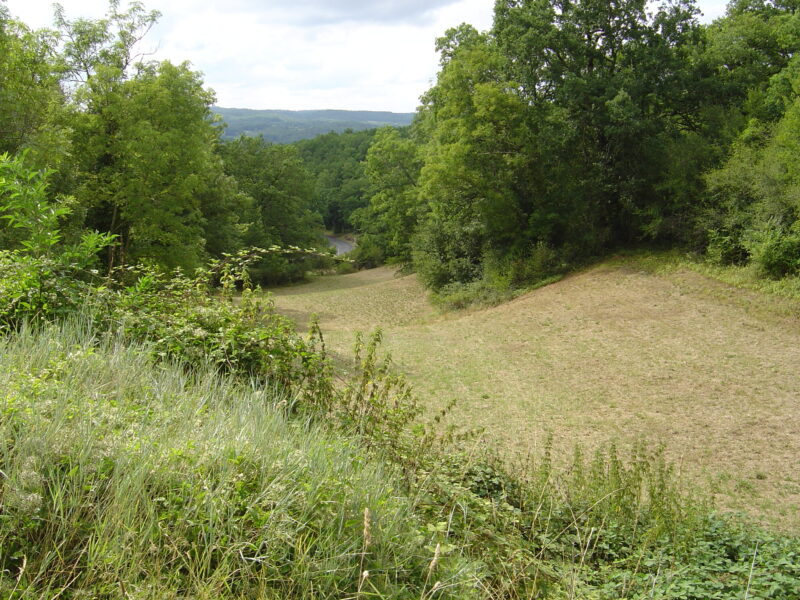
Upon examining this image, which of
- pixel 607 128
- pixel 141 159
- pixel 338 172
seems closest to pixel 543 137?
pixel 607 128

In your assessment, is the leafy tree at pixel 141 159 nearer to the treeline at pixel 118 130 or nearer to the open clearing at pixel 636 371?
the treeline at pixel 118 130

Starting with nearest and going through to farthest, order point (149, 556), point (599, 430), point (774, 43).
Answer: point (149, 556) < point (599, 430) < point (774, 43)

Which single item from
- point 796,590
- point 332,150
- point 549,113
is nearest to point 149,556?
point 796,590

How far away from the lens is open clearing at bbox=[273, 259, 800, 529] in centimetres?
831

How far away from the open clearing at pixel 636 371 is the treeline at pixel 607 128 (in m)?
2.30

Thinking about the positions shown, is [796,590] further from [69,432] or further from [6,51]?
[6,51]

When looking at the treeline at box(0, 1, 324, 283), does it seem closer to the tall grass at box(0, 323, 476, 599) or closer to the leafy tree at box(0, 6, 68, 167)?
the leafy tree at box(0, 6, 68, 167)

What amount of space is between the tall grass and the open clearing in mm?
4244

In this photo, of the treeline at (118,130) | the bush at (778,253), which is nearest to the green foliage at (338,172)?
the treeline at (118,130)

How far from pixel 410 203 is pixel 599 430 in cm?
2806

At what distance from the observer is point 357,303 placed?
93.2 ft

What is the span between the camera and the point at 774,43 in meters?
21.7

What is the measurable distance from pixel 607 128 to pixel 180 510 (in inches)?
827

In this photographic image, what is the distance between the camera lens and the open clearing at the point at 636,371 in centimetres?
831
